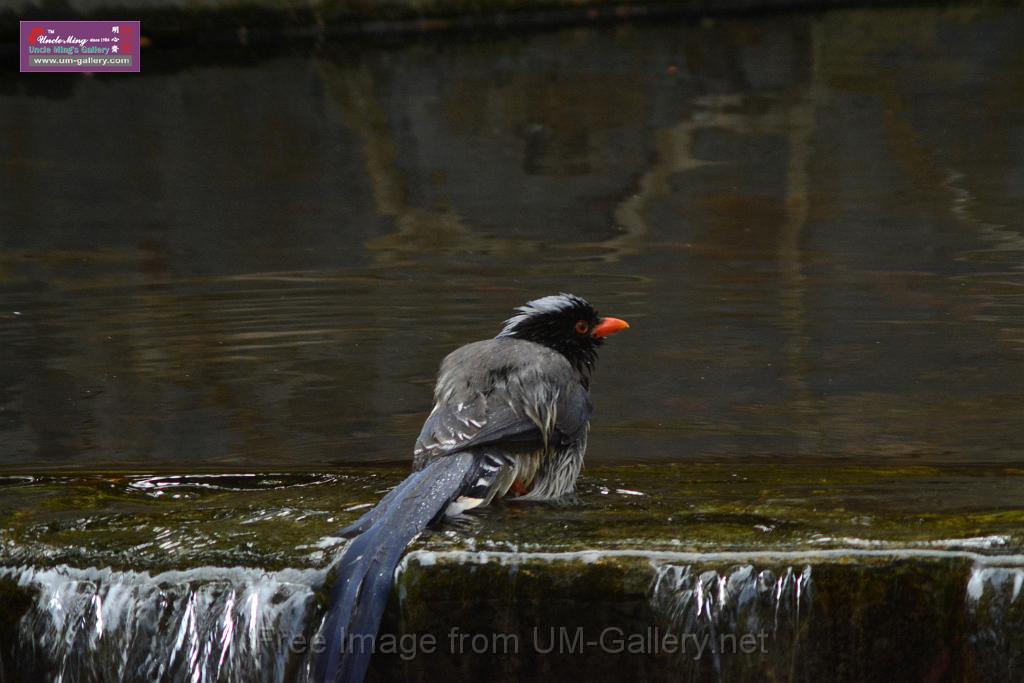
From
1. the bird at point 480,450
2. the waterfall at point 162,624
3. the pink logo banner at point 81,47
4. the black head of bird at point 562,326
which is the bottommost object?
the waterfall at point 162,624

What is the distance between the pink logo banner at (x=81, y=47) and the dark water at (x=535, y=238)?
182 millimetres

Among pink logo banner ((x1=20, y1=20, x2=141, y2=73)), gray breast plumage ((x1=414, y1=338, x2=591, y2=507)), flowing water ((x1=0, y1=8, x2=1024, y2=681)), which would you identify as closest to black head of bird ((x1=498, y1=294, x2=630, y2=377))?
gray breast plumage ((x1=414, y1=338, x2=591, y2=507))

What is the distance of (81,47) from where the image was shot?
42.6ft

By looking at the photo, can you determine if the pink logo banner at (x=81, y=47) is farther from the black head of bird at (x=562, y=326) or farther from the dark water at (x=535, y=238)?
the black head of bird at (x=562, y=326)

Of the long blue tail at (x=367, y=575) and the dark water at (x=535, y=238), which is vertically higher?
the dark water at (x=535, y=238)

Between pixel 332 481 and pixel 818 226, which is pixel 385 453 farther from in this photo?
pixel 818 226

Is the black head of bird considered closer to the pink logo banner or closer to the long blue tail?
the long blue tail

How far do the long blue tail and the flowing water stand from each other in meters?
0.13

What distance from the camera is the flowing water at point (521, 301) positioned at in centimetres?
399

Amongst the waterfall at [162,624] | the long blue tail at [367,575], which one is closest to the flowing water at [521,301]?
the waterfall at [162,624]

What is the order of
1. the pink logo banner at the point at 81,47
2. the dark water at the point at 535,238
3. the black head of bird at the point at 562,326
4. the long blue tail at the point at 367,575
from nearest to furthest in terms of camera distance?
the long blue tail at the point at 367,575, the black head of bird at the point at 562,326, the dark water at the point at 535,238, the pink logo banner at the point at 81,47

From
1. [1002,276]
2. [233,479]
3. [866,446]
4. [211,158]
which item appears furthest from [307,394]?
[211,158]

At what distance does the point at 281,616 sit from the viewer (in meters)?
3.87

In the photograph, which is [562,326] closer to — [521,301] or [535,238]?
[521,301]
